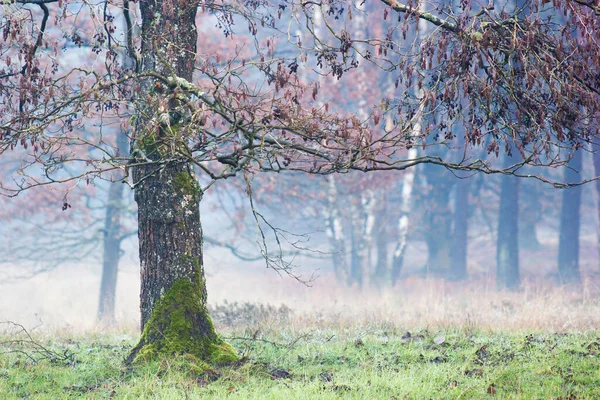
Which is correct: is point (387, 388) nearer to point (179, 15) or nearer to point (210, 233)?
point (179, 15)

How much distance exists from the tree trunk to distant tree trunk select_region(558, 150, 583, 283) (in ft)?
74.8

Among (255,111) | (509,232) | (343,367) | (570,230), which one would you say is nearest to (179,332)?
(343,367)

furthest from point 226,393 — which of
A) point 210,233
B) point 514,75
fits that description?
point 210,233

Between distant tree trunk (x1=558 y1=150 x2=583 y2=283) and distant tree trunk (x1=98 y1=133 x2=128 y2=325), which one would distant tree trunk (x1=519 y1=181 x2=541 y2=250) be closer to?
distant tree trunk (x1=558 y1=150 x2=583 y2=283)

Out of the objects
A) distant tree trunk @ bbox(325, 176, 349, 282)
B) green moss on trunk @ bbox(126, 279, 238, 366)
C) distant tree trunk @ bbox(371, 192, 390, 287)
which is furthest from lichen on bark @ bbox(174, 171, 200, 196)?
distant tree trunk @ bbox(371, 192, 390, 287)

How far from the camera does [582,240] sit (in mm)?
38562

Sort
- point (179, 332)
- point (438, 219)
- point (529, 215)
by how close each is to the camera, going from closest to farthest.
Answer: point (179, 332), point (438, 219), point (529, 215)

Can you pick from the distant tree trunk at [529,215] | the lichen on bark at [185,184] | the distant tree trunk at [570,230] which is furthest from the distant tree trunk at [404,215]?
the lichen on bark at [185,184]

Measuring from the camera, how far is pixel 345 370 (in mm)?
7688

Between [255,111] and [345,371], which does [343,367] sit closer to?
[345,371]

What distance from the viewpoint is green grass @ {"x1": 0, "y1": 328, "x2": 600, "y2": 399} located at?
6.61 metres

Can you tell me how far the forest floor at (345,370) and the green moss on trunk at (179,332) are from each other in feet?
0.69

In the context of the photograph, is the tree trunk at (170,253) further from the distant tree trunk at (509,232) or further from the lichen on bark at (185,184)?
the distant tree trunk at (509,232)

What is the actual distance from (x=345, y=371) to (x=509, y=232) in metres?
22.1
